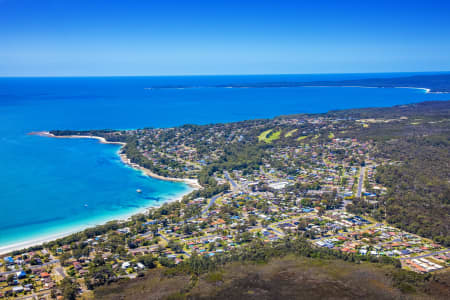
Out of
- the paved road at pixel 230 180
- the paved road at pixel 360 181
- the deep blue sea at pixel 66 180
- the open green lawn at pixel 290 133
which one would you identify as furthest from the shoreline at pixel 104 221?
the open green lawn at pixel 290 133

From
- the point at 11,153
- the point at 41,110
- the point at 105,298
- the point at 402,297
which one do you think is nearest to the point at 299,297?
the point at 402,297

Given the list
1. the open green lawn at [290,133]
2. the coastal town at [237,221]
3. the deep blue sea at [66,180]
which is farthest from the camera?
the open green lawn at [290,133]

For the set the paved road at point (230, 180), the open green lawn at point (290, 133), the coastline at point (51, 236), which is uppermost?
the open green lawn at point (290, 133)

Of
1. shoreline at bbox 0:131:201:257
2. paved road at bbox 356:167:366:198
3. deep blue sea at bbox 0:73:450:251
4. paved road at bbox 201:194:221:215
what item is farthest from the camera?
paved road at bbox 356:167:366:198

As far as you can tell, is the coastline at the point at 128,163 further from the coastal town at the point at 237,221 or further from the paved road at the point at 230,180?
the paved road at the point at 230,180

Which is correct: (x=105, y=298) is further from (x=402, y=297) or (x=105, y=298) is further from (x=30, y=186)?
(x=30, y=186)

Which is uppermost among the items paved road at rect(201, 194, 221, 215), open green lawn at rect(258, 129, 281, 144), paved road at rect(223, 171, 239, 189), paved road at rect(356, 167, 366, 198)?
open green lawn at rect(258, 129, 281, 144)

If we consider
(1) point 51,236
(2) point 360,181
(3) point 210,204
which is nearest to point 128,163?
(3) point 210,204

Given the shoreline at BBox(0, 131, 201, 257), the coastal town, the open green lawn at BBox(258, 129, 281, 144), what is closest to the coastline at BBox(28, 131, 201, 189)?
the shoreline at BBox(0, 131, 201, 257)

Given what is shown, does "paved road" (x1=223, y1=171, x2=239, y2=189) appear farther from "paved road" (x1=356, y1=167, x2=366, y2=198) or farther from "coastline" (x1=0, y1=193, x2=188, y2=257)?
"paved road" (x1=356, y1=167, x2=366, y2=198)

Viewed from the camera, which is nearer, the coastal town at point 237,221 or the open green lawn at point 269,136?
the coastal town at point 237,221
